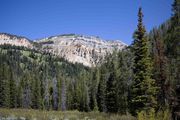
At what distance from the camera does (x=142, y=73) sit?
32.3 metres

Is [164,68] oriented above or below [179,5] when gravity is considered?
below

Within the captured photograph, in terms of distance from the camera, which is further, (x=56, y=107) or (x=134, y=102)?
(x=56, y=107)

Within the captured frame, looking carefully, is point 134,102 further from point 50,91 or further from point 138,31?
point 50,91

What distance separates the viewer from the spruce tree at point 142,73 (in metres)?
32.1

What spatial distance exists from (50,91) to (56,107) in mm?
11512

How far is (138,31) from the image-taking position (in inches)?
1283

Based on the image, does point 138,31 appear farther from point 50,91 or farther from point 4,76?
point 50,91

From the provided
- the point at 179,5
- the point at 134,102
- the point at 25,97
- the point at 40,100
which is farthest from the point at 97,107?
the point at 179,5

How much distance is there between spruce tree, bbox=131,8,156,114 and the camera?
3212 centimetres

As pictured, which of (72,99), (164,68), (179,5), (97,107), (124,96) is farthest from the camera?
(72,99)

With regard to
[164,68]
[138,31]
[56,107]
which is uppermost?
[138,31]

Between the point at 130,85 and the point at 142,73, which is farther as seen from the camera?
the point at 130,85

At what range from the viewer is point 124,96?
7619cm

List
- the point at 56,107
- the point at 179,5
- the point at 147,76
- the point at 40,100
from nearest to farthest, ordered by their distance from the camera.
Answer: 1. the point at 179,5
2. the point at 147,76
3. the point at 40,100
4. the point at 56,107
